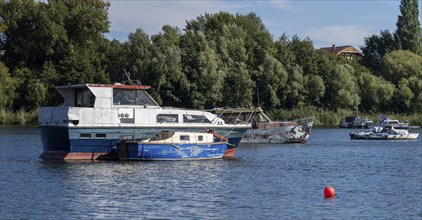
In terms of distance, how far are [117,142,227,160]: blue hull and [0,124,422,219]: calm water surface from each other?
0.93 meters

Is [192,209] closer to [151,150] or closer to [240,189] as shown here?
[240,189]

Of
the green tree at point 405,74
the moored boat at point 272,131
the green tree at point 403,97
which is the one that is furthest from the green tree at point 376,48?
the moored boat at point 272,131

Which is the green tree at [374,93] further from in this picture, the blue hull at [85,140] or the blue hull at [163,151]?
the blue hull at [85,140]

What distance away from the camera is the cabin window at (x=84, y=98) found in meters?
55.4

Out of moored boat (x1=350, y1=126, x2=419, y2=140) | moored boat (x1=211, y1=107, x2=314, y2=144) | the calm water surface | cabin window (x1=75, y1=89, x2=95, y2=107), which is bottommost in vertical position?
the calm water surface

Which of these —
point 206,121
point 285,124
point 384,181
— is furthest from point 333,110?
point 384,181

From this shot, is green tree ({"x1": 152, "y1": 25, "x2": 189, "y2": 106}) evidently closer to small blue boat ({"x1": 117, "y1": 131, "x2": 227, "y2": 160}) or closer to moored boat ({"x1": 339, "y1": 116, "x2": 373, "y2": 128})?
moored boat ({"x1": 339, "y1": 116, "x2": 373, "y2": 128})

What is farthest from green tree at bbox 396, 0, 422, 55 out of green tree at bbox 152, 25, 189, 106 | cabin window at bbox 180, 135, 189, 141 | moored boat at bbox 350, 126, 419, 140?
cabin window at bbox 180, 135, 189, 141

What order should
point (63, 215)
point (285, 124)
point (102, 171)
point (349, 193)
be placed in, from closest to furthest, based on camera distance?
point (63, 215)
point (349, 193)
point (102, 171)
point (285, 124)

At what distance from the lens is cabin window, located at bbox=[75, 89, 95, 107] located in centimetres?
5542

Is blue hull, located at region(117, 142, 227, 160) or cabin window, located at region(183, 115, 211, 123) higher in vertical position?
cabin window, located at region(183, 115, 211, 123)

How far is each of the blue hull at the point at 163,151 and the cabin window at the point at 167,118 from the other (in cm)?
292

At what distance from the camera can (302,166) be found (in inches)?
2165

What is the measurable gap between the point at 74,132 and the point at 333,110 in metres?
85.5
